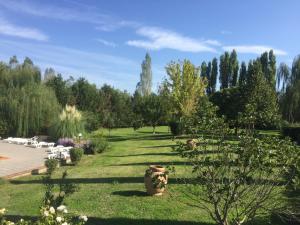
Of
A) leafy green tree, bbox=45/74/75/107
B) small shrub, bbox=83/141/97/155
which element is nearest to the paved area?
small shrub, bbox=83/141/97/155

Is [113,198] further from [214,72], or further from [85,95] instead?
[214,72]

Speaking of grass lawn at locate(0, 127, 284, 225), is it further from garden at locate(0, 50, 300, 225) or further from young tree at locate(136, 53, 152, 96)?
young tree at locate(136, 53, 152, 96)

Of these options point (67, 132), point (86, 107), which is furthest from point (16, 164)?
point (86, 107)

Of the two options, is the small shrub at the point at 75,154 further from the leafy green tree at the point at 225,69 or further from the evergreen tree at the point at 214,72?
the evergreen tree at the point at 214,72

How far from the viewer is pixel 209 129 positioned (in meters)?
6.37

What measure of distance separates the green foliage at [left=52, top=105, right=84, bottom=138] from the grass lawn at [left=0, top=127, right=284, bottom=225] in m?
9.33

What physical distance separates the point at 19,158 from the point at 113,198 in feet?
37.3

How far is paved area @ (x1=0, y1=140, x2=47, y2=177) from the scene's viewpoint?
17250mm

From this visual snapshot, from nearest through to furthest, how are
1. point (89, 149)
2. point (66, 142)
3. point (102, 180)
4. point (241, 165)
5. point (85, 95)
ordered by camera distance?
point (241, 165) < point (102, 180) < point (89, 149) < point (66, 142) < point (85, 95)

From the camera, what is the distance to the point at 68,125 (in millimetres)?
26984

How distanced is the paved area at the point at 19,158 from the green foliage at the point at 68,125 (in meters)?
2.63

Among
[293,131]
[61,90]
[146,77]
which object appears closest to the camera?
[293,131]

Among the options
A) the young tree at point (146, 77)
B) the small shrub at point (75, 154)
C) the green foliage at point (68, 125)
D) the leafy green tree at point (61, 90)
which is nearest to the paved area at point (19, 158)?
the small shrub at point (75, 154)

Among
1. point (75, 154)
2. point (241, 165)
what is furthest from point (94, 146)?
point (241, 165)
